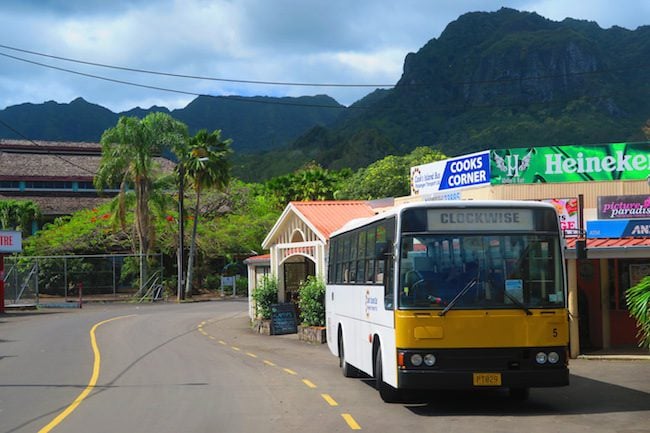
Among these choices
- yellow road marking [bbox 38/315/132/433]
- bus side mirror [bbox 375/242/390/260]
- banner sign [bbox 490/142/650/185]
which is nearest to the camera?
yellow road marking [bbox 38/315/132/433]

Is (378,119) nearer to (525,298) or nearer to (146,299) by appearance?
(146,299)

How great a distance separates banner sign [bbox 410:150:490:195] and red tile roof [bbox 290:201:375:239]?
2.08 metres

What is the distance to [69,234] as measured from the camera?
2352 inches

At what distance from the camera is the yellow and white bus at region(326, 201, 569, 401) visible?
11000mm

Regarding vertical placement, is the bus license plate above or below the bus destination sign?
below

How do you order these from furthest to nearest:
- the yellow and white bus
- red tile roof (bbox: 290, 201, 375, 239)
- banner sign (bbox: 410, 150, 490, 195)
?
red tile roof (bbox: 290, 201, 375, 239)
banner sign (bbox: 410, 150, 490, 195)
the yellow and white bus

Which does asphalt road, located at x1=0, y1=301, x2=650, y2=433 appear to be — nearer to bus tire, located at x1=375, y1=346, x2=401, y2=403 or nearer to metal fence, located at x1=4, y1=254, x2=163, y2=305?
bus tire, located at x1=375, y1=346, x2=401, y2=403

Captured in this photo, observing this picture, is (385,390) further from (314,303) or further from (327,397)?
(314,303)

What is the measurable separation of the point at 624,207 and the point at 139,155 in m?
38.8

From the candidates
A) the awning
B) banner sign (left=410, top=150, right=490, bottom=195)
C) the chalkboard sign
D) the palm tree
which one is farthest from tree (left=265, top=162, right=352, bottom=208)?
the awning

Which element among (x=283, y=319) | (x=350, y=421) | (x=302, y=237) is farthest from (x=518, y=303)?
(x=302, y=237)

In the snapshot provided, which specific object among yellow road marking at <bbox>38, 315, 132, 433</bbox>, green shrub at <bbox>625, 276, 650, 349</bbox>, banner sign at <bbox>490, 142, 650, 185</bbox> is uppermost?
banner sign at <bbox>490, 142, 650, 185</bbox>

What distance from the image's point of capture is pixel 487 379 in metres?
11.0

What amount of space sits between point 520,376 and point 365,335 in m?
3.43
